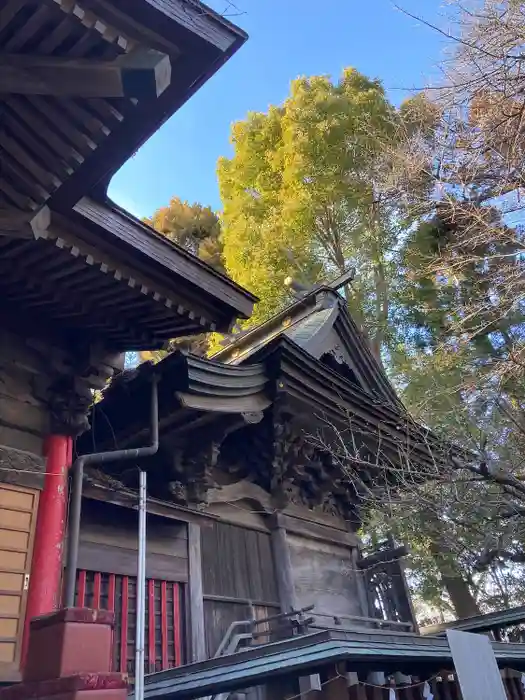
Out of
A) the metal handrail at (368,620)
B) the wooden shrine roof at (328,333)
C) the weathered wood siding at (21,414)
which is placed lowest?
the metal handrail at (368,620)

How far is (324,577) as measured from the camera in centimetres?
729

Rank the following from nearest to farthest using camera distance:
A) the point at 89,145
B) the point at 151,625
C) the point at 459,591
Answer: the point at 89,145 → the point at 151,625 → the point at 459,591

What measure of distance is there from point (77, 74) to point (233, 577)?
5.21 meters

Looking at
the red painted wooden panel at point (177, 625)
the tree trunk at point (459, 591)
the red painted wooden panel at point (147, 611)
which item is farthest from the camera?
the tree trunk at point (459, 591)

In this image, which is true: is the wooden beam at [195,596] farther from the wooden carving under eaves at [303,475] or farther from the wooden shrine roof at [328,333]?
the wooden shrine roof at [328,333]

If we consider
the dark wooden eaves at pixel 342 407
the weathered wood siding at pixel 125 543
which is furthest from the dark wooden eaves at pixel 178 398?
the weathered wood siding at pixel 125 543

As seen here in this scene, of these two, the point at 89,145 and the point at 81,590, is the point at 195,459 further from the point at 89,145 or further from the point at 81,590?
the point at 89,145

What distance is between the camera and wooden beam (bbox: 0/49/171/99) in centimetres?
256

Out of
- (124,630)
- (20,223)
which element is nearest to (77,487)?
(124,630)

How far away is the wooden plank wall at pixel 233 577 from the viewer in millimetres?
5648

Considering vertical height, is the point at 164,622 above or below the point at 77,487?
below

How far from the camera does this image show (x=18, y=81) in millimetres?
2578

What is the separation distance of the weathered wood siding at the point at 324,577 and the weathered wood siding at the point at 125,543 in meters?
1.90

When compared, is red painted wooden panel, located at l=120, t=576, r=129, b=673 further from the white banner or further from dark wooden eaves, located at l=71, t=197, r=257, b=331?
the white banner
